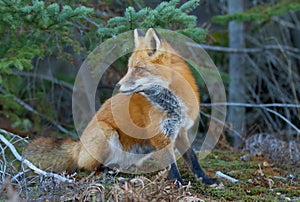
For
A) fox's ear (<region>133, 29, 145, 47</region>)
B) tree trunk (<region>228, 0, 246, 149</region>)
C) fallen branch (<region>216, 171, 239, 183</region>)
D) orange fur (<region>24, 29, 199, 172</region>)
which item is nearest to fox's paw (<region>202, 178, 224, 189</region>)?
fallen branch (<region>216, 171, 239, 183</region>)

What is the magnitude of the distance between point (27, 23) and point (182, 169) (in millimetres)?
2760

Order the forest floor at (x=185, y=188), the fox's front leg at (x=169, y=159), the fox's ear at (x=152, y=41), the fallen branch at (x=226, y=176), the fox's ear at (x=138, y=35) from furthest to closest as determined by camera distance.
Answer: the fallen branch at (x=226, y=176), the fox's ear at (x=138, y=35), the fox's front leg at (x=169, y=159), the fox's ear at (x=152, y=41), the forest floor at (x=185, y=188)

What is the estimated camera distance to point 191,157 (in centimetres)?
522

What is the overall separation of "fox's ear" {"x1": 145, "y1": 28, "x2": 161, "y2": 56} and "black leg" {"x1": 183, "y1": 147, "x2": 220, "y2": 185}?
1296 mm

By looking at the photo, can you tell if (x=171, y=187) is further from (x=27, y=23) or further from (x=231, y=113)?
(x=231, y=113)

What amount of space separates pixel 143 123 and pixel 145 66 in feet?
2.31

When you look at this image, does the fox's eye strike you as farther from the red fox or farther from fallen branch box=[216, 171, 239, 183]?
fallen branch box=[216, 171, 239, 183]

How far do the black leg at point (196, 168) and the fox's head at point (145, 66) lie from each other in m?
0.92

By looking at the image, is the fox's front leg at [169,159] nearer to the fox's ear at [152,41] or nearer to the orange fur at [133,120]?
the orange fur at [133,120]

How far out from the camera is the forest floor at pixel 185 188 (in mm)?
3389

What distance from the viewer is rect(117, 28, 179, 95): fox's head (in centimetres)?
487

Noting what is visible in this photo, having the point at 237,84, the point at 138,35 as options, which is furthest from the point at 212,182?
the point at 237,84

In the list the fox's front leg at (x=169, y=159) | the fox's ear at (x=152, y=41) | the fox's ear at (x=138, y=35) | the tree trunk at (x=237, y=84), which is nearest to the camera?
the fox's ear at (x=152, y=41)

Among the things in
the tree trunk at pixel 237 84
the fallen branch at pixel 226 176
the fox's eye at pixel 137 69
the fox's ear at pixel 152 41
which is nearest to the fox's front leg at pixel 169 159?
the fallen branch at pixel 226 176
